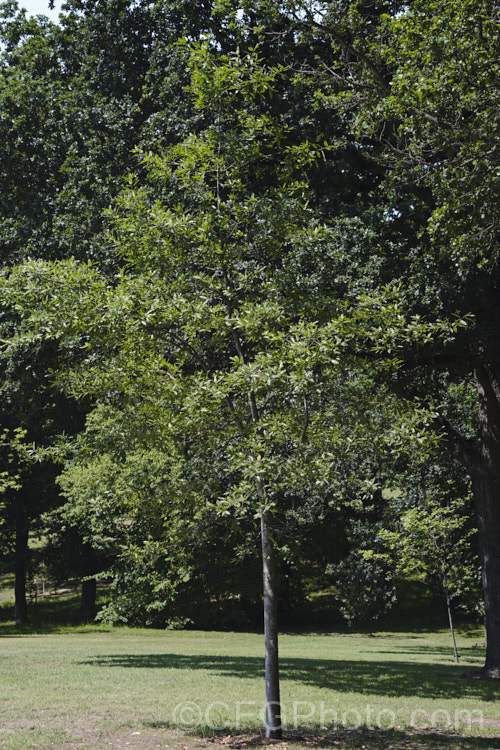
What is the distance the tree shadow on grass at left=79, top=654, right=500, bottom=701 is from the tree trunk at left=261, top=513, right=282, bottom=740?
4344 mm

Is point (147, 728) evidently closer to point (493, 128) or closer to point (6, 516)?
point (493, 128)

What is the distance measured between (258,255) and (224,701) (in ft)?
20.4

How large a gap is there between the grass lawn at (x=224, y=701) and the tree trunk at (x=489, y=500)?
3.38 ft

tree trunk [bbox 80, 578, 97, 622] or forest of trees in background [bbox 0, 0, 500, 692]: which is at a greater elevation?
forest of trees in background [bbox 0, 0, 500, 692]

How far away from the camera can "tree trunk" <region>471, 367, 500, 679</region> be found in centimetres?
1464

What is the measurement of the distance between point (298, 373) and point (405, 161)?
556cm

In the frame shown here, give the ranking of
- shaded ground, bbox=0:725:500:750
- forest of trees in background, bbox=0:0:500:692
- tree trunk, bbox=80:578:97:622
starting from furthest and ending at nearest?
tree trunk, bbox=80:578:97:622 → forest of trees in background, bbox=0:0:500:692 → shaded ground, bbox=0:725:500:750

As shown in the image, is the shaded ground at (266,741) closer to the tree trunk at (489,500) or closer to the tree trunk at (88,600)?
the tree trunk at (489,500)

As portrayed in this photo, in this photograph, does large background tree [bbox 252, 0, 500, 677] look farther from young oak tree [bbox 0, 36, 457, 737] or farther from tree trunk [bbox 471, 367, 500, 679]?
young oak tree [bbox 0, 36, 457, 737]

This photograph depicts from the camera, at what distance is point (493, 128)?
349 inches

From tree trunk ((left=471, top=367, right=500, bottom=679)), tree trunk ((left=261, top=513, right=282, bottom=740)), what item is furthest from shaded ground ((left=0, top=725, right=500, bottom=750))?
tree trunk ((left=471, top=367, right=500, bottom=679))

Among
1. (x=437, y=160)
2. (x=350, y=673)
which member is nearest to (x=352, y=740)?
(x=350, y=673)

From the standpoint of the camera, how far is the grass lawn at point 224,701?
801cm

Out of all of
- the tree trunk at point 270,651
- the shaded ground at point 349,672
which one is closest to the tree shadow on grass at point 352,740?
the tree trunk at point 270,651
